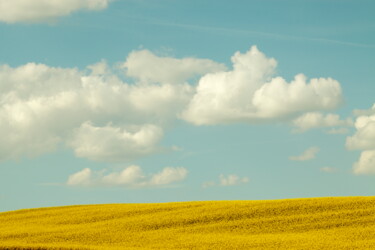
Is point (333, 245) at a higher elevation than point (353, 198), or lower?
lower

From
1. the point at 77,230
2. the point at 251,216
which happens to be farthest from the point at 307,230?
the point at 77,230

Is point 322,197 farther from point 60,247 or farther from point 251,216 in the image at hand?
point 60,247

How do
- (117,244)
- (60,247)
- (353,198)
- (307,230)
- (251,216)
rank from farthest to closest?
(353,198)
(251,216)
(307,230)
(117,244)
(60,247)

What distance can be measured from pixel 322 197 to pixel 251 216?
7372 mm

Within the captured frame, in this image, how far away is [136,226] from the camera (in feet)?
126

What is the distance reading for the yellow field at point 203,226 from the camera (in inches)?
1267

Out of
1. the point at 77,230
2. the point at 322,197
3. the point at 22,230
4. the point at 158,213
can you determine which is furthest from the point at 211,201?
the point at 22,230

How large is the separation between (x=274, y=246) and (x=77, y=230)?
13842 mm

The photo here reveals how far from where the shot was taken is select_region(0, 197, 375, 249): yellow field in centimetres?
3219

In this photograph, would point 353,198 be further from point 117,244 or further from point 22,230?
point 22,230

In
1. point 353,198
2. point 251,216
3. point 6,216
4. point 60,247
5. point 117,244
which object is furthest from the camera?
point 6,216

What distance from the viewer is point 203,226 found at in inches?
1492

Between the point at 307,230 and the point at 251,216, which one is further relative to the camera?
the point at 251,216

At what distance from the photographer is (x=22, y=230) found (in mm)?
38531
